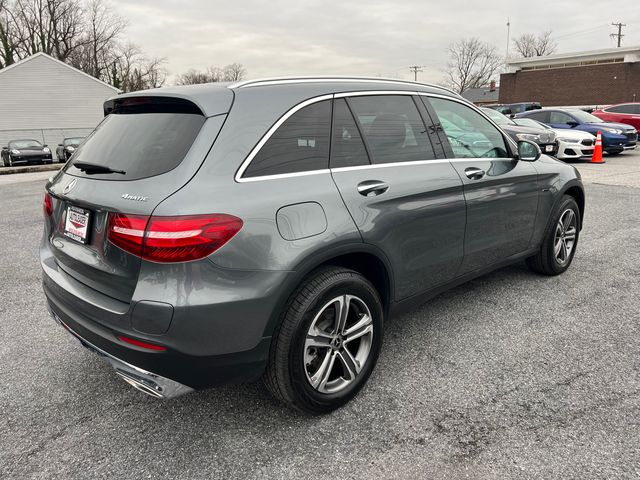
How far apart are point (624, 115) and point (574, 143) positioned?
7.52 m

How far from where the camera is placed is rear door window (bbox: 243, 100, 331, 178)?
2.28m

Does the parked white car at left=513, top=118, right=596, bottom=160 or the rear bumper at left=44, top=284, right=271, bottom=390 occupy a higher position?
the parked white car at left=513, top=118, right=596, bottom=160

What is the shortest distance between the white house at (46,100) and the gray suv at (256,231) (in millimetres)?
35705

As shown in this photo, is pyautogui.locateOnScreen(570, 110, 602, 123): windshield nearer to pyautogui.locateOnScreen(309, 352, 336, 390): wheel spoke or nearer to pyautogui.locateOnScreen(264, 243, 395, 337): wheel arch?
pyautogui.locateOnScreen(264, 243, 395, 337): wheel arch

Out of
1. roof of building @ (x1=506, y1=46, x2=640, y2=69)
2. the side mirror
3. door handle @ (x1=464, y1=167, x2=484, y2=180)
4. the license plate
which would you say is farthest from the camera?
roof of building @ (x1=506, y1=46, x2=640, y2=69)

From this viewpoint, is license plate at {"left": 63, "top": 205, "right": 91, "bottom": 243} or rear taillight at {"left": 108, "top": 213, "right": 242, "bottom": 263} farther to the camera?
license plate at {"left": 63, "top": 205, "right": 91, "bottom": 243}

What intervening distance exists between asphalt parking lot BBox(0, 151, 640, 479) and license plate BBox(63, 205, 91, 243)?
97cm

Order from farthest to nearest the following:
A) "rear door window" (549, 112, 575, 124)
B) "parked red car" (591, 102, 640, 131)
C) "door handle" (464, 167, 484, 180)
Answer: "parked red car" (591, 102, 640, 131) < "rear door window" (549, 112, 575, 124) < "door handle" (464, 167, 484, 180)

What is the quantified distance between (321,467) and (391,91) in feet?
7.22

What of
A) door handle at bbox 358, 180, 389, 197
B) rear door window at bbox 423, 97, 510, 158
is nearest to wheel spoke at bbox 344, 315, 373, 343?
door handle at bbox 358, 180, 389, 197

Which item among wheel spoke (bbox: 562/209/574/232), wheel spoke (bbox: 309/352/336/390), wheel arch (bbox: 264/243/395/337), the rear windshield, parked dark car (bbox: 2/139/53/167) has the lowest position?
wheel spoke (bbox: 309/352/336/390)

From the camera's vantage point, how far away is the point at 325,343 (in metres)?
2.48

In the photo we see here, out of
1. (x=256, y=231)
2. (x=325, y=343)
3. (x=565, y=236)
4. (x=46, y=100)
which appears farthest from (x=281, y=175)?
(x=46, y=100)

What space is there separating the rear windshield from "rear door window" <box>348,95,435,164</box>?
3.23 ft
